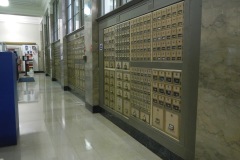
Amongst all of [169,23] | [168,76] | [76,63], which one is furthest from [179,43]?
[76,63]

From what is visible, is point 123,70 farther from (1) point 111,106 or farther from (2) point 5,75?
(2) point 5,75

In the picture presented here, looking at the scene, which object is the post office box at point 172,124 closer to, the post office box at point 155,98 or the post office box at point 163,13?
the post office box at point 155,98

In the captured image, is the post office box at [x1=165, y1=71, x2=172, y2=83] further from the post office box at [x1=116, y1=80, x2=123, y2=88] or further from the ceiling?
the ceiling

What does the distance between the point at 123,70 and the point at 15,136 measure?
6.25 ft

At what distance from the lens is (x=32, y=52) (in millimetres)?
17094

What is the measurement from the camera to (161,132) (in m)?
2.63

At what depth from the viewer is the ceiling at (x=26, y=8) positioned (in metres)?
14.2

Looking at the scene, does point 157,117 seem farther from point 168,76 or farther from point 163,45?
point 163,45

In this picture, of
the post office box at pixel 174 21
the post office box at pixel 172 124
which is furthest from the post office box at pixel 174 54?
the post office box at pixel 172 124

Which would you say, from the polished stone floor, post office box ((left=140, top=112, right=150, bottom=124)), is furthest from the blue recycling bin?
post office box ((left=140, top=112, right=150, bottom=124))

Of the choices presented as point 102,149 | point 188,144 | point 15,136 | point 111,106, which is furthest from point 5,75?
point 188,144

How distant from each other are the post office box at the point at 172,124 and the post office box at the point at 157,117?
0.10 meters

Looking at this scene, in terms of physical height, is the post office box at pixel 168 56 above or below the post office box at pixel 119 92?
above

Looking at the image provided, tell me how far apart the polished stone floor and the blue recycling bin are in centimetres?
17
